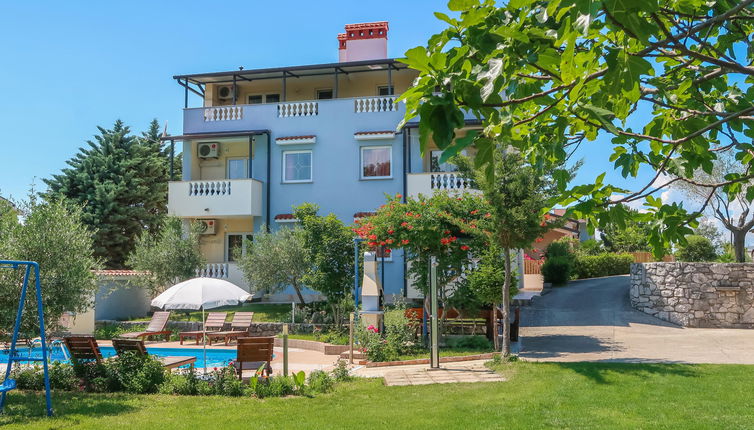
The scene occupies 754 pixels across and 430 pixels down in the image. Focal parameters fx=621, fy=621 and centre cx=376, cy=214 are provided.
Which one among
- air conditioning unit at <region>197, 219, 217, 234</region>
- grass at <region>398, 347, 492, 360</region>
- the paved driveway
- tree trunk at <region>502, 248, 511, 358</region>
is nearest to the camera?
tree trunk at <region>502, 248, 511, 358</region>

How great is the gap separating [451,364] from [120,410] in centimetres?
684

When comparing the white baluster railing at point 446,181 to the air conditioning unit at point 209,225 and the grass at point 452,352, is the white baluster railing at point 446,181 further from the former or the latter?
the air conditioning unit at point 209,225

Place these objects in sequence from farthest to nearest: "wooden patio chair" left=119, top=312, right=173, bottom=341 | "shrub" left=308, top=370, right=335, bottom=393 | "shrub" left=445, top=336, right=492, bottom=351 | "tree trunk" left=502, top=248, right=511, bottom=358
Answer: "wooden patio chair" left=119, top=312, right=173, bottom=341 < "shrub" left=445, top=336, right=492, bottom=351 < "tree trunk" left=502, top=248, right=511, bottom=358 < "shrub" left=308, top=370, right=335, bottom=393

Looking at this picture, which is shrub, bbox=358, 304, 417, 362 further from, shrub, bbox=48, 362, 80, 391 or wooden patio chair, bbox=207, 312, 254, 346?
shrub, bbox=48, 362, 80, 391

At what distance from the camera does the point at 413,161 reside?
2428 cm

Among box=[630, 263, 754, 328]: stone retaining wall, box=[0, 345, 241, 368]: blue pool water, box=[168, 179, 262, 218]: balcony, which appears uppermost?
box=[168, 179, 262, 218]: balcony

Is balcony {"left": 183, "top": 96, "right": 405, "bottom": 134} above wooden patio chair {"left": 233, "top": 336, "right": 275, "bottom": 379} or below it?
above

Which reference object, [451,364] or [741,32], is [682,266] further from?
[741,32]

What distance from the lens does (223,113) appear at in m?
26.1

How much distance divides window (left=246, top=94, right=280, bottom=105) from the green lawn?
18553 millimetres

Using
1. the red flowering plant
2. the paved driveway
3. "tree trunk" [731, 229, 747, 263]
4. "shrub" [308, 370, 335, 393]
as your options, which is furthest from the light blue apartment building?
"shrub" [308, 370, 335, 393]

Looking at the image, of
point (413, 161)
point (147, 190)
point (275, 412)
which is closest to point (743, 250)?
point (413, 161)

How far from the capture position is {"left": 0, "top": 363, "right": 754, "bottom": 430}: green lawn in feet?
27.3

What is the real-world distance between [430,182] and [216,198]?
8643mm
